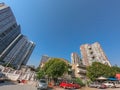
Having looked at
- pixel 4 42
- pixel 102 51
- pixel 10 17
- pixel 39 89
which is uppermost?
pixel 10 17

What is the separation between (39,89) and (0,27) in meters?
120

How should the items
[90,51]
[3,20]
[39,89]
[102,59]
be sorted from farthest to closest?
[3,20] < [90,51] < [102,59] < [39,89]

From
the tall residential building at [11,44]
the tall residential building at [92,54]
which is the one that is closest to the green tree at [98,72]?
the tall residential building at [92,54]

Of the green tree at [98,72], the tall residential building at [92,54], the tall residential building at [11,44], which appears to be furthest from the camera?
A: the tall residential building at [11,44]

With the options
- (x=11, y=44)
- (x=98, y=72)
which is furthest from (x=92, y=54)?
(x=11, y=44)

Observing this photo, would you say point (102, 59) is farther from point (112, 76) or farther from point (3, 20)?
point (3, 20)

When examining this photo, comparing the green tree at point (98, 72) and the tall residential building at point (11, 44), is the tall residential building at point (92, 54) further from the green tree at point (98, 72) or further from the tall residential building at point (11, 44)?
the tall residential building at point (11, 44)

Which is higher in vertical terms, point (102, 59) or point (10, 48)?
point (10, 48)

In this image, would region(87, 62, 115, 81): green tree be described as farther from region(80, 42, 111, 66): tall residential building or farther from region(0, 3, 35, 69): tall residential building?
region(0, 3, 35, 69): tall residential building

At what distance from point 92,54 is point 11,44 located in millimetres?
94750

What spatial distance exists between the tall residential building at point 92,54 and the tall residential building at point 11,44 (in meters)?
68.5

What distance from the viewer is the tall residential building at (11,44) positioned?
13162 centimetres

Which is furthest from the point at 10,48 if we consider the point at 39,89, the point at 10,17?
the point at 39,89

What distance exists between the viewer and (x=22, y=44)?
Answer: 543ft
